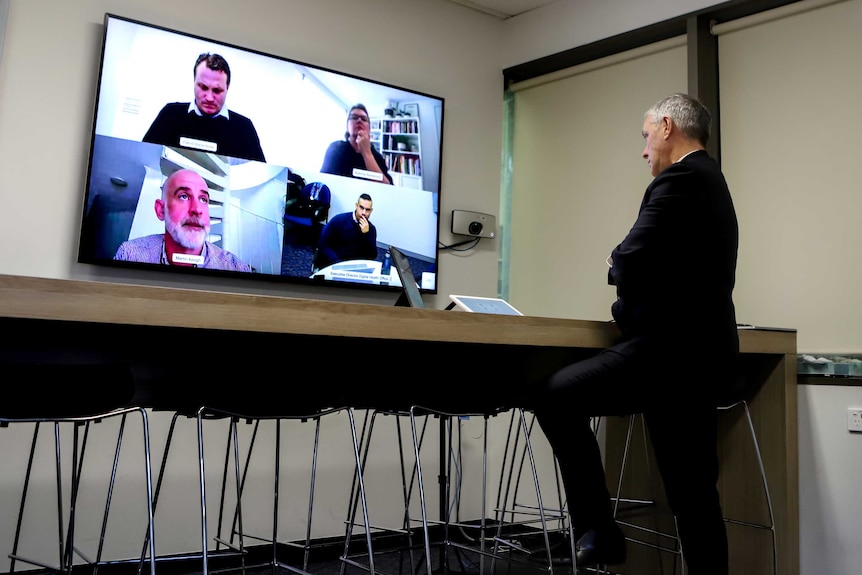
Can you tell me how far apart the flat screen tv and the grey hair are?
175cm

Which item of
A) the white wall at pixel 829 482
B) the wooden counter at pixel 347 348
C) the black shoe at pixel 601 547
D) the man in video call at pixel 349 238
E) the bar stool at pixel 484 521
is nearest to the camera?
the wooden counter at pixel 347 348

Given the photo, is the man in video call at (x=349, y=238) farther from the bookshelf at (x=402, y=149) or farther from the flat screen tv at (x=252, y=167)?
the bookshelf at (x=402, y=149)

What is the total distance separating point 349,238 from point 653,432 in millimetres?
1925

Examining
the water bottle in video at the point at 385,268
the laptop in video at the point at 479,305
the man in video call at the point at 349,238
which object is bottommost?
the laptop in video at the point at 479,305

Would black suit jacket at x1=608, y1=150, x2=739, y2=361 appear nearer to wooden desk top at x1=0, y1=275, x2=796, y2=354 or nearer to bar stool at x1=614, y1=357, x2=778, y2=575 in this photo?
wooden desk top at x1=0, y1=275, x2=796, y2=354

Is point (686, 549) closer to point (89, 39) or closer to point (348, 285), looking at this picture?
point (348, 285)

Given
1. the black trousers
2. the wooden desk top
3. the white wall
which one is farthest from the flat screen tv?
the white wall

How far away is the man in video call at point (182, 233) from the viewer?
3209 millimetres

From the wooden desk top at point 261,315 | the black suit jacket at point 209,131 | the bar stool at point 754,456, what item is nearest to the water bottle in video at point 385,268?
the black suit jacket at point 209,131

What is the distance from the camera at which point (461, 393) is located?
8.33 feet

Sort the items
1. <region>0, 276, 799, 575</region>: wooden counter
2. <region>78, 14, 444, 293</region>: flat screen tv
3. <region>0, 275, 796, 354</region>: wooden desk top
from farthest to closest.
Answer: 1. <region>78, 14, 444, 293</region>: flat screen tv
2. <region>0, 276, 799, 575</region>: wooden counter
3. <region>0, 275, 796, 354</region>: wooden desk top

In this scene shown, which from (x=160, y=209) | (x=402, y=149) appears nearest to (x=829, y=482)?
(x=402, y=149)

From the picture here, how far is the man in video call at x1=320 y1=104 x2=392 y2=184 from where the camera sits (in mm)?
3746

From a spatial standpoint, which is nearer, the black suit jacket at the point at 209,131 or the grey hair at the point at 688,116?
the grey hair at the point at 688,116
